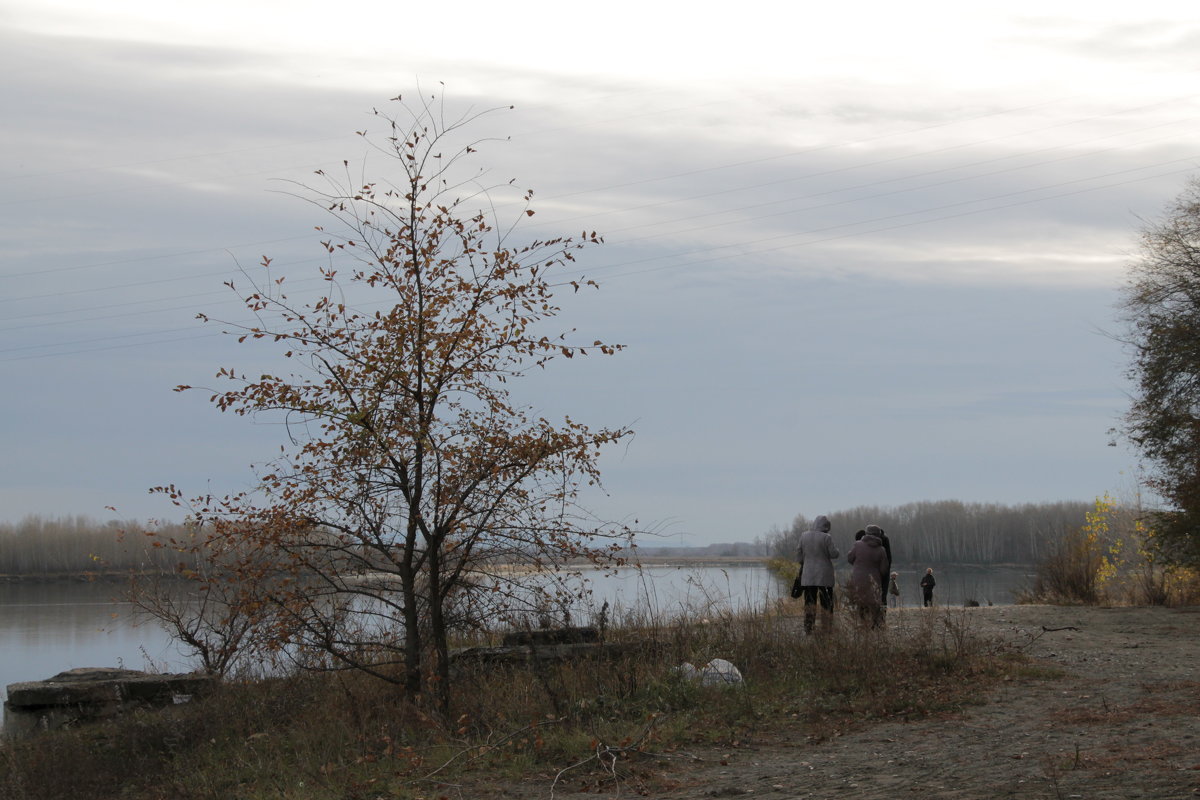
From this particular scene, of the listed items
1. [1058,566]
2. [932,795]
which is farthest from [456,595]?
[1058,566]

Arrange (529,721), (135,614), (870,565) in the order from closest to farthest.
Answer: (529,721), (870,565), (135,614)

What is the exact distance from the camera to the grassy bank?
906 centimetres

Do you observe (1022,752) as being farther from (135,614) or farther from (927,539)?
(927,539)

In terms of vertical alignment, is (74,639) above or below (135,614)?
below

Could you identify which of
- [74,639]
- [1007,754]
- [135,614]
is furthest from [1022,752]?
[74,639]

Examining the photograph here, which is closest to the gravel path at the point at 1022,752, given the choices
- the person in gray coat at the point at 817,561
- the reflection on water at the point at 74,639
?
the person in gray coat at the point at 817,561

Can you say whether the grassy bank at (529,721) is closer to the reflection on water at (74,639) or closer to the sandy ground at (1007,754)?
the sandy ground at (1007,754)

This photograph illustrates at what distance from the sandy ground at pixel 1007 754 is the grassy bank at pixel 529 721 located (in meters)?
0.33

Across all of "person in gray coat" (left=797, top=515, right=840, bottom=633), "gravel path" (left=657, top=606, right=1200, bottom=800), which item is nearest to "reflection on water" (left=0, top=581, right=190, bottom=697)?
"person in gray coat" (left=797, top=515, right=840, bottom=633)

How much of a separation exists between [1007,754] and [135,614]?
A: 1527 cm

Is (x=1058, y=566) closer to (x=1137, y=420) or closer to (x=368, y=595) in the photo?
(x=1137, y=420)

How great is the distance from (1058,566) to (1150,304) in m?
6.89

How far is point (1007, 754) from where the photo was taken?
805 cm

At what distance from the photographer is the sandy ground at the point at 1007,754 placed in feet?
23.2
